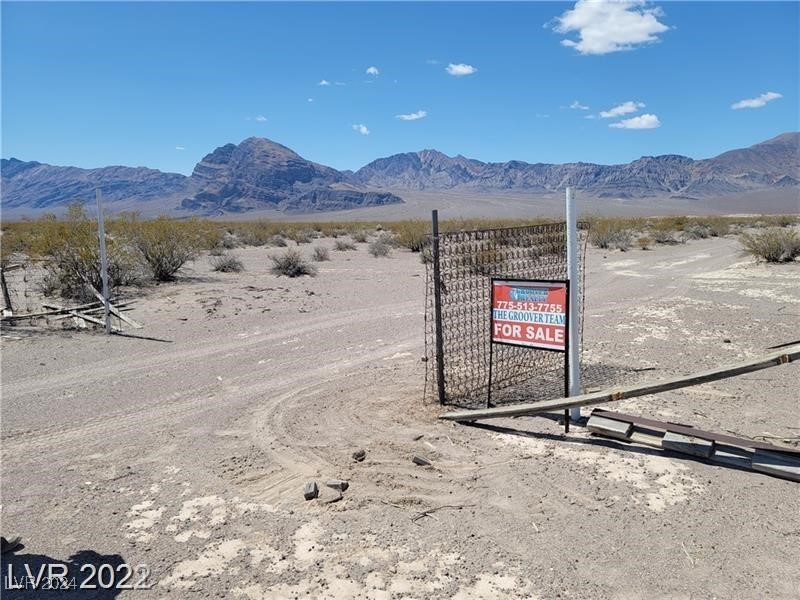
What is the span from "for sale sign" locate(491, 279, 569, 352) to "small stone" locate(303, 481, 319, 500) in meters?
2.67

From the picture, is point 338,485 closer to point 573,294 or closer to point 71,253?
point 573,294

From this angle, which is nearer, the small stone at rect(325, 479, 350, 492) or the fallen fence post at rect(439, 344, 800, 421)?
the fallen fence post at rect(439, 344, 800, 421)

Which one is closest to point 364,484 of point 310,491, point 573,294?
point 310,491

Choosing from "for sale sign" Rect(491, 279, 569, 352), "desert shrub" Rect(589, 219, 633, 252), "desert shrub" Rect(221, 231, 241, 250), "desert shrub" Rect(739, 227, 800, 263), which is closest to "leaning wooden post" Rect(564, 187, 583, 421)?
"for sale sign" Rect(491, 279, 569, 352)

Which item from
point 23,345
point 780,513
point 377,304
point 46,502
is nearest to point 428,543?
point 780,513

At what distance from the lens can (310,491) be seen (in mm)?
5180

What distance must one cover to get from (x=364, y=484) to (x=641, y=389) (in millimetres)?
2649

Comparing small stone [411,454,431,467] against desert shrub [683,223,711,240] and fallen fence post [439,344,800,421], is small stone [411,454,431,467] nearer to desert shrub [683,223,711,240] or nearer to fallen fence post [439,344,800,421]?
fallen fence post [439,344,800,421]

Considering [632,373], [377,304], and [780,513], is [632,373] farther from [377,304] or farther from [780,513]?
[377,304]

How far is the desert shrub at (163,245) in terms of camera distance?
68.2ft

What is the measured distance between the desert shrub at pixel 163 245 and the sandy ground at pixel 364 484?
1008 cm

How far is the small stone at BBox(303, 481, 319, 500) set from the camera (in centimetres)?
518

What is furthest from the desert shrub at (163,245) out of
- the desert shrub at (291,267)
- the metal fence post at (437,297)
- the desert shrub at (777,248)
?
the desert shrub at (777,248)

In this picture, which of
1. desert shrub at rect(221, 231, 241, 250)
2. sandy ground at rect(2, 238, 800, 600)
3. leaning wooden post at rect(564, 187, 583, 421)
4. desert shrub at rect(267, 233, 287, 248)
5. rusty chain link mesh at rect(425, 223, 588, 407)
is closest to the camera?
sandy ground at rect(2, 238, 800, 600)
